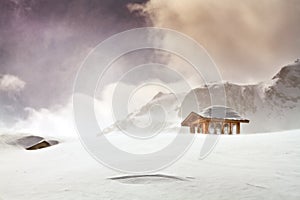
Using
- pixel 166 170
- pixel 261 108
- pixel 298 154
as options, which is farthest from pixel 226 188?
pixel 261 108

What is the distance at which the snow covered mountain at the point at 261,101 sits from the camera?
124 metres

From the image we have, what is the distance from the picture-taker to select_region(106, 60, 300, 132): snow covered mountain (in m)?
124

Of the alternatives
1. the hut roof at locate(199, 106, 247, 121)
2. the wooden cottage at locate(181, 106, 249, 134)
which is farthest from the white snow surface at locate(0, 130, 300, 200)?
the hut roof at locate(199, 106, 247, 121)

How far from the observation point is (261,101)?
142 m

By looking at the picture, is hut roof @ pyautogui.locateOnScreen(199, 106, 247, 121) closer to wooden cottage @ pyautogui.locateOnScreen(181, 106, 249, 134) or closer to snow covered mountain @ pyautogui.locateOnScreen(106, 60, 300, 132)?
wooden cottage @ pyautogui.locateOnScreen(181, 106, 249, 134)

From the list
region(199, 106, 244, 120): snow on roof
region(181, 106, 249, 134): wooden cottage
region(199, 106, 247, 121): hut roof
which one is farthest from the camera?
region(199, 106, 244, 120): snow on roof

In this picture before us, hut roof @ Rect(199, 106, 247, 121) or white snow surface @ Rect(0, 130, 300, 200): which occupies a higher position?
hut roof @ Rect(199, 106, 247, 121)

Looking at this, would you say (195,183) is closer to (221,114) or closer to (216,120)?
(216,120)

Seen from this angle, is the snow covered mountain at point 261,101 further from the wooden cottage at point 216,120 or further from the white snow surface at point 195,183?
the white snow surface at point 195,183

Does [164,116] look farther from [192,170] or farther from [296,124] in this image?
[192,170]

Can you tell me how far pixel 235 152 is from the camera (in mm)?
11055

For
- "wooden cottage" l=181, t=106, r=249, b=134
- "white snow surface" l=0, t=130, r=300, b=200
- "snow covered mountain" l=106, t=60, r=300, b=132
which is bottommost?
"white snow surface" l=0, t=130, r=300, b=200

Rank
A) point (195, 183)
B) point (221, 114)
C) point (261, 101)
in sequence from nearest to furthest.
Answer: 1. point (195, 183)
2. point (221, 114)
3. point (261, 101)

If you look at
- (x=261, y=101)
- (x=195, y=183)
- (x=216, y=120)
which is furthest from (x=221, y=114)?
(x=261, y=101)
